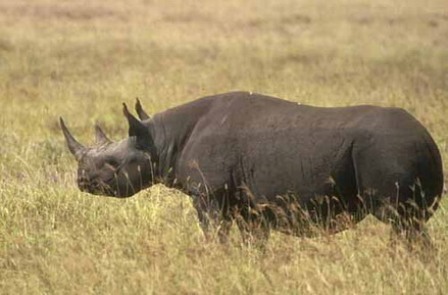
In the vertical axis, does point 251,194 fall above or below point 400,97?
above

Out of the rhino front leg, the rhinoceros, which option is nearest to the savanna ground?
the rhino front leg

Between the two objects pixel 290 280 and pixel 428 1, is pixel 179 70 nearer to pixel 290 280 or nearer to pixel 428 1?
pixel 290 280

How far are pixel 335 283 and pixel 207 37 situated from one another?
62.8 ft

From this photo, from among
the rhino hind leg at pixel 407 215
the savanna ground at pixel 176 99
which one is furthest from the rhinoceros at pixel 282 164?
the savanna ground at pixel 176 99

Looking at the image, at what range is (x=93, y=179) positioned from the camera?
26.6 feet

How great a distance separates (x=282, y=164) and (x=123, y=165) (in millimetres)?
1514

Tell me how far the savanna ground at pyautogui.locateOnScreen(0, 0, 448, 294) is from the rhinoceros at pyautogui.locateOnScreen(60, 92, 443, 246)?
22 centimetres

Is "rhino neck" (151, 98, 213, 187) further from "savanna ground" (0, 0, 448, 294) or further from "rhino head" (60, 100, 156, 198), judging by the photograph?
"savanna ground" (0, 0, 448, 294)

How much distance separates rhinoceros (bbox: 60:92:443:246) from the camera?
6551 millimetres

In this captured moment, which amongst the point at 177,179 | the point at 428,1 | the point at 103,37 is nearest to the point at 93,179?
the point at 177,179

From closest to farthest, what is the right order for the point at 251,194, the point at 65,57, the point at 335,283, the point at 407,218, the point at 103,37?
the point at 335,283
the point at 407,218
the point at 251,194
the point at 65,57
the point at 103,37

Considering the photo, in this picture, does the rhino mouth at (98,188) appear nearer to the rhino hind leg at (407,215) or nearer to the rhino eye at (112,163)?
the rhino eye at (112,163)

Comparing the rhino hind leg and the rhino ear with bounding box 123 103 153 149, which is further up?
the rhino ear with bounding box 123 103 153 149

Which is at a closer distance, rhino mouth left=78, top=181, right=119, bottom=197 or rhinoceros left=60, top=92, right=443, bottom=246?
rhinoceros left=60, top=92, right=443, bottom=246
